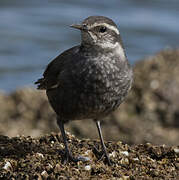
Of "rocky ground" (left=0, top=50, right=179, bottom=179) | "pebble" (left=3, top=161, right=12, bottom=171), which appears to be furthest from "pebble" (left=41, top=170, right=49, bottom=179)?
"pebble" (left=3, top=161, right=12, bottom=171)

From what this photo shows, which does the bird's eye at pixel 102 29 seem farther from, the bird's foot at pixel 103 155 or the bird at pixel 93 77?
the bird's foot at pixel 103 155

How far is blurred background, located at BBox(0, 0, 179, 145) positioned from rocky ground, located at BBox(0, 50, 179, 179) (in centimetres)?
2

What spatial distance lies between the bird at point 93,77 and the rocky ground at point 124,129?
28 cm

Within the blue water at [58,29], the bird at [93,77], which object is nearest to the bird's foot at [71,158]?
the bird at [93,77]

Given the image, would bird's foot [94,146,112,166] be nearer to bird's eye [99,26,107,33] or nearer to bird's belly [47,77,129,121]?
bird's belly [47,77,129,121]

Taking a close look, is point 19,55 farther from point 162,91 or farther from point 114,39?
point 114,39

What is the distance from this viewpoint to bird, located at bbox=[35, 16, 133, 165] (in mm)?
6445

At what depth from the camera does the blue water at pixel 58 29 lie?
16.7m

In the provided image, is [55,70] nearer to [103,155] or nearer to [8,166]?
[103,155]

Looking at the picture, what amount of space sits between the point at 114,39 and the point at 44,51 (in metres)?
10.9

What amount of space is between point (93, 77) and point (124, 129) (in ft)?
11.5

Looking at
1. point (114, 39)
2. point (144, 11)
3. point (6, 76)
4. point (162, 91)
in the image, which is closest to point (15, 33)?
point (6, 76)

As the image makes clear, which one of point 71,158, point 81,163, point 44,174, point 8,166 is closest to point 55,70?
point 71,158

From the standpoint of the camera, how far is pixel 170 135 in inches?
391
